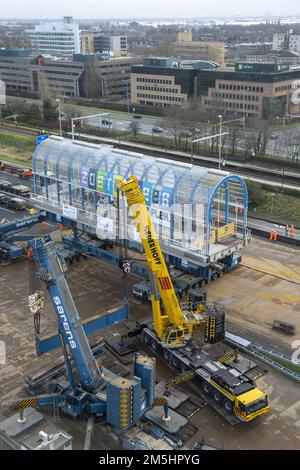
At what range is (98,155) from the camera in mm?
34656

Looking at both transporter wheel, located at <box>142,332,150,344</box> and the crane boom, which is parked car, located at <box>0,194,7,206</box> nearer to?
transporter wheel, located at <box>142,332,150,344</box>

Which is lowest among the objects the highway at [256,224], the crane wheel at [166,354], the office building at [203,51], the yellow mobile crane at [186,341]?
the highway at [256,224]

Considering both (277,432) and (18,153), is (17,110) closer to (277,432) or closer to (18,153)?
(18,153)

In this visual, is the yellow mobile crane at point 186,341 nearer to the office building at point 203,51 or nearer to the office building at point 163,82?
the office building at point 163,82

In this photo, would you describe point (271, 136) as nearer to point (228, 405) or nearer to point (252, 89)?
point (252, 89)

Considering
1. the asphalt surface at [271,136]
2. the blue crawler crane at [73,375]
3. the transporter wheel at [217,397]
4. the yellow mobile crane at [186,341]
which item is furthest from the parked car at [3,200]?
the transporter wheel at [217,397]

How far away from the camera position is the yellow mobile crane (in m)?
21.0

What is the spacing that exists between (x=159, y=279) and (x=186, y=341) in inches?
126

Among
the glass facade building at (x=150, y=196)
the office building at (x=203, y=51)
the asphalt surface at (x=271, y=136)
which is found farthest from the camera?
the office building at (x=203, y=51)

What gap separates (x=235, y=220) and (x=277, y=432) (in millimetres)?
14644

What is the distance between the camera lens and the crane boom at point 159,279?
24.0 metres
